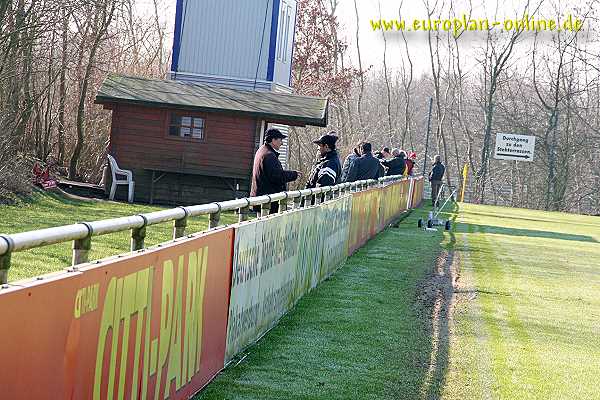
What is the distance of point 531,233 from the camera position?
33.4 meters

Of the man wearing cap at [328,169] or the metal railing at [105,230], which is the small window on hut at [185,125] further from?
the metal railing at [105,230]

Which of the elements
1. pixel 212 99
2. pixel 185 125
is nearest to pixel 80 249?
pixel 185 125

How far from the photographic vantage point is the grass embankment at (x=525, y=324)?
32.0 feet

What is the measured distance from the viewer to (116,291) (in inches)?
230

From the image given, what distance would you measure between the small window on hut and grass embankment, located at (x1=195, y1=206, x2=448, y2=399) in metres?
14.6

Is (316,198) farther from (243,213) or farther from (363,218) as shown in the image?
(363,218)

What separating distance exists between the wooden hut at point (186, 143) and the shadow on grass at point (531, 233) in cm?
568

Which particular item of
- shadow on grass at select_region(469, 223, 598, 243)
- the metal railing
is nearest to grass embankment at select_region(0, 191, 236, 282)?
the metal railing

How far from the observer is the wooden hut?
101 feet

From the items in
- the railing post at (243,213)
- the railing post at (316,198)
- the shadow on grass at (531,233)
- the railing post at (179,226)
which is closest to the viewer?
the railing post at (179,226)

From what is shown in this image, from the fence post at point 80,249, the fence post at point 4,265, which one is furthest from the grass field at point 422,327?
the fence post at point 4,265

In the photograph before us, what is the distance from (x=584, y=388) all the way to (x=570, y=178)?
62.2 meters

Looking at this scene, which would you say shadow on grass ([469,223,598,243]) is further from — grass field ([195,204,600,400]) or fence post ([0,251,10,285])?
fence post ([0,251,10,285])

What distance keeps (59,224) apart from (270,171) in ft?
26.0
